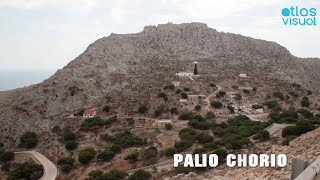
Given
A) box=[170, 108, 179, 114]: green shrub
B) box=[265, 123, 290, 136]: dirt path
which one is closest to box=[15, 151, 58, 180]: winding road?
box=[170, 108, 179, 114]: green shrub

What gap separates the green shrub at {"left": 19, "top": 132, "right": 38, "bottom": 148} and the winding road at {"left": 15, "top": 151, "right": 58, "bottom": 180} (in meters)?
1.85

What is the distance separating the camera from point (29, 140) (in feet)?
116

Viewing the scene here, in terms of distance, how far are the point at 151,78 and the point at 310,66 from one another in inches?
2436

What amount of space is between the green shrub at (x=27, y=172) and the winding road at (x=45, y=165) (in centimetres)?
68

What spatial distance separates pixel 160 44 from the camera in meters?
81.4

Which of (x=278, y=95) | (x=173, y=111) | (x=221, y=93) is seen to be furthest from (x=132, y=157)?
(x=278, y=95)

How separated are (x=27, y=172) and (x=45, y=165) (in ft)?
9.10

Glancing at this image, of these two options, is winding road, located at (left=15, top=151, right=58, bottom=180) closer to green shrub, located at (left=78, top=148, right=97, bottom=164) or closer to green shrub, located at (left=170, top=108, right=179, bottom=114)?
green shrub, located at (left=78, top=148, right=97, bottom=164)

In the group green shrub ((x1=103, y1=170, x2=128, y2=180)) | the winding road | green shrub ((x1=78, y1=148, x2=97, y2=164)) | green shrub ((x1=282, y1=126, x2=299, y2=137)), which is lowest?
the winding road

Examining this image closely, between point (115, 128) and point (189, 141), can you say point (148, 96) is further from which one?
point (189, 141)

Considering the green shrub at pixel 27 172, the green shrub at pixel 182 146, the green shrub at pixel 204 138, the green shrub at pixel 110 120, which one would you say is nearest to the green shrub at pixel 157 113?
the green shrub at pixel 110 120

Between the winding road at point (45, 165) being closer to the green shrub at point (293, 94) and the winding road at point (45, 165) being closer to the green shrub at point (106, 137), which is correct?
the green shrub at point (106, 137)

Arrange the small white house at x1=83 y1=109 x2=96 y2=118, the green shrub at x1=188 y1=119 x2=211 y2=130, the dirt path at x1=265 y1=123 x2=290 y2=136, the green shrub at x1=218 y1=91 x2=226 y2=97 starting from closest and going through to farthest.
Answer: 1. the dirt path at x1=265 y1=123 x2=290 y2=136
2. the green shrub at x1=188 y1=119 x2=211 y2=130
3. the small white house at x1=83 y1=109 x2=96 y2=118
4. the green shrub at x1=218 y1=91 x2=226 y2=97

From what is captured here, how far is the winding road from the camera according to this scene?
25.7m
